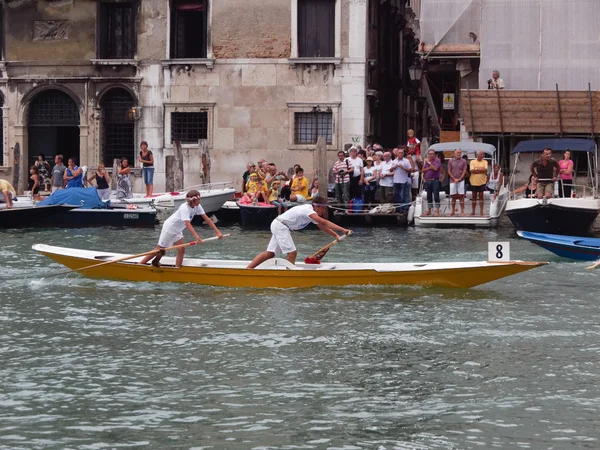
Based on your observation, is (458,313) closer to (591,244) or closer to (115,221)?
(591,244)

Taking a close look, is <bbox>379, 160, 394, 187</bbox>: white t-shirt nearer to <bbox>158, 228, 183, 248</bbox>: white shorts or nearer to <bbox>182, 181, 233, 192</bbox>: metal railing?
<bbox>182, 181, 233, 192</bbox>: metal railing

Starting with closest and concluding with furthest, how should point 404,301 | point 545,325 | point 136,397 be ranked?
point 136,397 → point 545,325 → point 404,301

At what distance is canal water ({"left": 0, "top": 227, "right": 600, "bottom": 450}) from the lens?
1002 centimetres

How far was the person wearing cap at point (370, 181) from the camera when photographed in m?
28.4

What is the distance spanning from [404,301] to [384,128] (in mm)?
22273

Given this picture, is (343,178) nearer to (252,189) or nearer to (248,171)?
(252,189)

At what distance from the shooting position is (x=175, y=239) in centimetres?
1798

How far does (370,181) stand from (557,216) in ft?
16.8

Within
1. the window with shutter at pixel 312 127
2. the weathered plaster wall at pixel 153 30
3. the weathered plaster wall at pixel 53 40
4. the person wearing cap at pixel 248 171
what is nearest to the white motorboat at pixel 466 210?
the window with shutter at pixel 312 127

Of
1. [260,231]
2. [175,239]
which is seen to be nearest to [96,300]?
[175,239]

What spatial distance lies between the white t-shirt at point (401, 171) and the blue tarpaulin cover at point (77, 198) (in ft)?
Result: 22.1

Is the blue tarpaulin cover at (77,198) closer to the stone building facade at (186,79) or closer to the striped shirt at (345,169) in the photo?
the stone building facade at (186,79)

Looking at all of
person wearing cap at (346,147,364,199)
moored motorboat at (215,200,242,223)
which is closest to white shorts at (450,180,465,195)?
person wearing cap at (346,147,364,199)

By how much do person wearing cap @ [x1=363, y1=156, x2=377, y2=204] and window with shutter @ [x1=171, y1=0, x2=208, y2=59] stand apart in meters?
7.11
